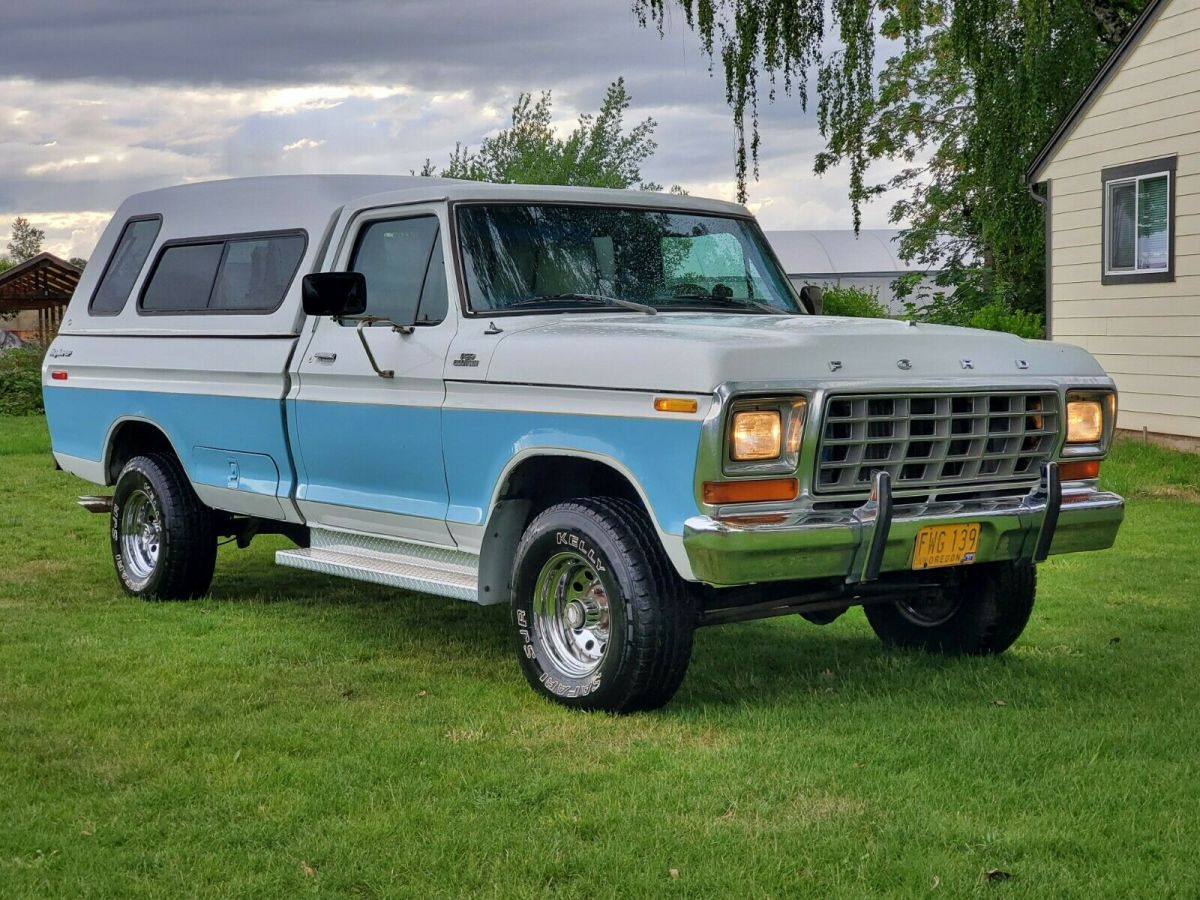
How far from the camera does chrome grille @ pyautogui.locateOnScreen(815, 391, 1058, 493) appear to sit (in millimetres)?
5867

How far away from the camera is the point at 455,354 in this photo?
673 centimetres

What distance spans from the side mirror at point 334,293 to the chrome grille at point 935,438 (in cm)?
231

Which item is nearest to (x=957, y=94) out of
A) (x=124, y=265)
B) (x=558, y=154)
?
(x=558, y=154)

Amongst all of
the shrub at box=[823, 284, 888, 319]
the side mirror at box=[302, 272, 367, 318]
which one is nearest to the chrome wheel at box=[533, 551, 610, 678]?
the side mirror at box=[302, 272, 367, 318]

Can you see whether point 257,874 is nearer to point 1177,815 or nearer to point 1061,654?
point 1177,815

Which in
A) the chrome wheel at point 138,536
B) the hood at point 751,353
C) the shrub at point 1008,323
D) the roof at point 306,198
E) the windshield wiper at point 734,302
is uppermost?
the roof at point 306,198

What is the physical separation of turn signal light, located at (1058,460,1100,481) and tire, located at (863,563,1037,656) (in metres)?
0.43

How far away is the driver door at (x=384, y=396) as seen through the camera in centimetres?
695

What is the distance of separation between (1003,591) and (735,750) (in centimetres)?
209

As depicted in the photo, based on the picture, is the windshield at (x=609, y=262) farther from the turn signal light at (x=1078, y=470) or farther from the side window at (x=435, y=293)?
the turn signal light at (x=1078, y=470)

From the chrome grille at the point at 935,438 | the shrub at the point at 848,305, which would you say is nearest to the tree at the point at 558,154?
the shrub at the point at 848,305

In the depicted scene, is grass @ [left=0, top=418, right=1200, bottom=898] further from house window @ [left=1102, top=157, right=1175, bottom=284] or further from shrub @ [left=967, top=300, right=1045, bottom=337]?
shrub @ [left=967, top=300, right=1045, bottom=337]

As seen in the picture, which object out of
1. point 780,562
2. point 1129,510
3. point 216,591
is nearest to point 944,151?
point 1129,510

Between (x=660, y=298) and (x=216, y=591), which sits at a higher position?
(x=660, y=298)
